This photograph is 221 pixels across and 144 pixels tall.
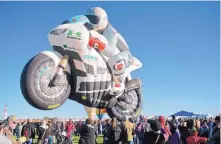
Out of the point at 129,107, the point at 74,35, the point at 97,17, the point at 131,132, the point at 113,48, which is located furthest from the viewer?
the point at 129,107

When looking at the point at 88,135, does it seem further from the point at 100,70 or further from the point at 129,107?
the point at 129,107

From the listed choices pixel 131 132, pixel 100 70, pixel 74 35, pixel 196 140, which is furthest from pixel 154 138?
pixel 100 70

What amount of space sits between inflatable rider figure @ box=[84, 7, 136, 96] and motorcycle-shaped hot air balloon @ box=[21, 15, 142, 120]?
0.24 meters

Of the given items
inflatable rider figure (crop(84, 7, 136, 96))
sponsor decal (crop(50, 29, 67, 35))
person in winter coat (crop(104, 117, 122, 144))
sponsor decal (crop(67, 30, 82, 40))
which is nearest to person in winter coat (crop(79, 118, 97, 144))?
person in winter coat (crop(104, 117, 122, 144))

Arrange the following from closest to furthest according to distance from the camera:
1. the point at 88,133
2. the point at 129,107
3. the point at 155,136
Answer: the point at 155,136, the point at 88,133, the point at 129,107

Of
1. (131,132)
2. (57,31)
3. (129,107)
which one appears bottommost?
(131,132)

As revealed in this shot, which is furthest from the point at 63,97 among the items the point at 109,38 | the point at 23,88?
the point at 109,38

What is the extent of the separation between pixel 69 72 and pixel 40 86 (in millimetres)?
1347

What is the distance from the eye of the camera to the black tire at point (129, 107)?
13492mm

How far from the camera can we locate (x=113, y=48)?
12.4 m

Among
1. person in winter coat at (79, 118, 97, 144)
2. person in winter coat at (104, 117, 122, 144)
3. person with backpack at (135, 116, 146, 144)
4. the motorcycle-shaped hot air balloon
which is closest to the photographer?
person with backpack at (135, 116, 146, 144)

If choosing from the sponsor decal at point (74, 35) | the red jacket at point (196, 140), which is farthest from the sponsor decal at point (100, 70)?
the red jacket at point (196, 140)

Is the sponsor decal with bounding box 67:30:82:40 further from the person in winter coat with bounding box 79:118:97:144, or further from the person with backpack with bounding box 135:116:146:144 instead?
the person in winter coat with bounding box 79:118:97:144

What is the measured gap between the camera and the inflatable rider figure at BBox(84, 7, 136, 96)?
12.1 metres
